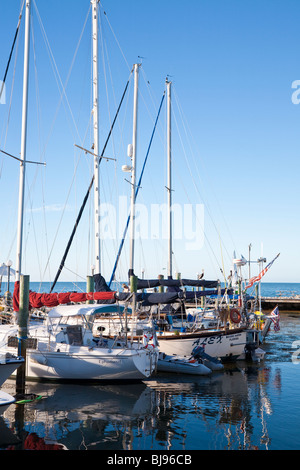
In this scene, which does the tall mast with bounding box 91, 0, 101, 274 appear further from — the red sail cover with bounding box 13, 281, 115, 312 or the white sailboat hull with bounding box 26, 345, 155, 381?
the white sailboat hull with bounding box 26, 345, 155, 381

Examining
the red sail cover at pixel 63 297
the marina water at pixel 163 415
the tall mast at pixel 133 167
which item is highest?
the tall mast at pixel 133 167

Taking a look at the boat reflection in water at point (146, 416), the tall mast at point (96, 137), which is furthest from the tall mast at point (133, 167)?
the boat reflection in water at point (146, 416)

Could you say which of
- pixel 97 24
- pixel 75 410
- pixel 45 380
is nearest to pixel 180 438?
pixel 75 410

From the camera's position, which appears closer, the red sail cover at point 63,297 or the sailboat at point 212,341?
the red sail cover at point 63,297

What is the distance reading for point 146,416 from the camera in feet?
47.8

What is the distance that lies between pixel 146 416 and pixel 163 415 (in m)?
0.61

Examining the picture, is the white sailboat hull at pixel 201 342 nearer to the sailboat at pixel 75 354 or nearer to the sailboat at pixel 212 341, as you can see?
the sailboat at pixel 212 341

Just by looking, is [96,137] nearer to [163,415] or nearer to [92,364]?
[92,364]

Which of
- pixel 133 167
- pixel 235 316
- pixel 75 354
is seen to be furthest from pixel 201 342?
→ pixel 133 167

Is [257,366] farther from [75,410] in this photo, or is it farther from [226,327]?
[75,410]

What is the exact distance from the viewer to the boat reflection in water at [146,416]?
12117mm

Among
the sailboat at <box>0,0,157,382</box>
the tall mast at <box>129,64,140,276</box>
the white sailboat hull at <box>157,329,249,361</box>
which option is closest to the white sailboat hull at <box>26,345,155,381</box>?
the sailboat at <box>0,0,157,382</box>

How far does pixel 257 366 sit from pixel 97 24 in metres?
25.4

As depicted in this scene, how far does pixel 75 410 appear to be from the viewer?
15.2 meters
